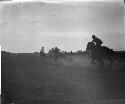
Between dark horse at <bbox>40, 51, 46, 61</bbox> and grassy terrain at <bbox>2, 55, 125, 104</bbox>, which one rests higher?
dark horse at <bbox>40, 51, 46, 61</bbox>

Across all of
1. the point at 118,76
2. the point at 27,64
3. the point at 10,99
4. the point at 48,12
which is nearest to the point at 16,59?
the point at 27,64

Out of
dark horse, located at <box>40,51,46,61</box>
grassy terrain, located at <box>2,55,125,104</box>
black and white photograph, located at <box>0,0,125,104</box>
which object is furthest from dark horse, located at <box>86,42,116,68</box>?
dark horse, located at <box>40,51,46,61</box>

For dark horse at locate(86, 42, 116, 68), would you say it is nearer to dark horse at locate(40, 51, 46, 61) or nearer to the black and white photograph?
the black and white photograph

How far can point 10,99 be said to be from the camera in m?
4.07

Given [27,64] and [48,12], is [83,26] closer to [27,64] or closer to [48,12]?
[48,12]

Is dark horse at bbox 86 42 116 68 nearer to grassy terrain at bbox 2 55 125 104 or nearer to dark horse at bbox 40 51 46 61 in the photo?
grassy terrain at bbox 2 55 125 104

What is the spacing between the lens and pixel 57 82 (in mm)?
4105

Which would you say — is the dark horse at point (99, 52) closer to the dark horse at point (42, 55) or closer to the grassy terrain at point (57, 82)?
the grassy terrain at point (57, 82)

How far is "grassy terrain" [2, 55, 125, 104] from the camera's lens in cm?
409

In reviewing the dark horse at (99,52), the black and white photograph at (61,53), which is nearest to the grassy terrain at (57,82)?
the black and white photograph at (61,53)

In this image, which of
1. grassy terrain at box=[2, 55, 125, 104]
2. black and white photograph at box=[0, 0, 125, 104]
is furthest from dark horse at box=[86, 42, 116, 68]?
grassy terrain at box=[2, 55, 125, 104]

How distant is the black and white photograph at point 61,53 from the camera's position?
13.4 feet

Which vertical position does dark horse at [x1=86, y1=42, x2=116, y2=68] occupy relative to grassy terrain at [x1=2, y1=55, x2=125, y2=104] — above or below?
above

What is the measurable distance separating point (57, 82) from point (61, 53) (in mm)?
447
